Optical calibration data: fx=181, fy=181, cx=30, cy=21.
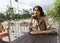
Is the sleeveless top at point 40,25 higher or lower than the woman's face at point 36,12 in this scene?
lower

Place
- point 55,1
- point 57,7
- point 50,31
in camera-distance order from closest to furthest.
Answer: point 50,31, point 57,7, point 55,1

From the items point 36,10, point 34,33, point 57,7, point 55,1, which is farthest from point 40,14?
point 55,1

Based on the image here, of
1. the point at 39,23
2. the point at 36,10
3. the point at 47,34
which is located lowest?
the point at 47,34

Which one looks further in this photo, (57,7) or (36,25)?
(57,7)

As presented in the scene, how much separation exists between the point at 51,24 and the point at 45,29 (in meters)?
0.10

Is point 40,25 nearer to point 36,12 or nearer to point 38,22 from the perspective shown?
point 38,22

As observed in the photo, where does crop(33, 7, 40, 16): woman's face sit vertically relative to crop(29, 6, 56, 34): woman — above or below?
above

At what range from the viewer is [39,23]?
2318mm

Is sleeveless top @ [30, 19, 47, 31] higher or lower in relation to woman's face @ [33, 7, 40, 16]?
lower

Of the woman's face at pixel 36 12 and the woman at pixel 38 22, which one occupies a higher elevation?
the woman's face at pixel 36 12

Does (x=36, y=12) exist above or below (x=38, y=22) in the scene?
above

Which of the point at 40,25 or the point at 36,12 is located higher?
the point at 36,12

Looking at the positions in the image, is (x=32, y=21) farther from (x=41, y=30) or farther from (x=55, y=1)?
(x=55, y=1)

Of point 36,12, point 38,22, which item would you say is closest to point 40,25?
point 38,22
